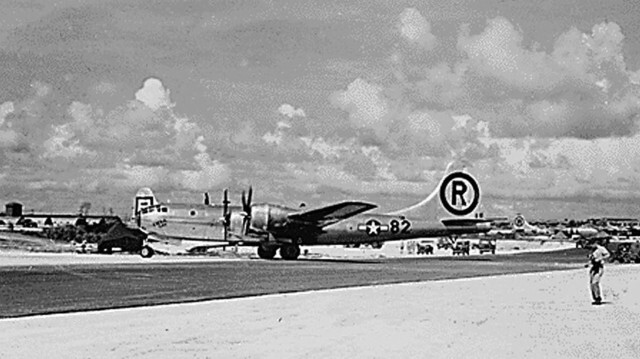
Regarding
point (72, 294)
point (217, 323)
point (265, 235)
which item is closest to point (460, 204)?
point (265, 235)

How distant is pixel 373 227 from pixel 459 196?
31.5 feet

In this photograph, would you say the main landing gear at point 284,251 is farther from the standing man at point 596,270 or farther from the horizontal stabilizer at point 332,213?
the standing man at point 596,270

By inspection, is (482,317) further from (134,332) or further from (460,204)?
(460,204)

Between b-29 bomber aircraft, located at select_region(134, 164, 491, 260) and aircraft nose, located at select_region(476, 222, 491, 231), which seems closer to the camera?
b-29 bomber aircraft, located at select_region(134, 164, 491, 260)

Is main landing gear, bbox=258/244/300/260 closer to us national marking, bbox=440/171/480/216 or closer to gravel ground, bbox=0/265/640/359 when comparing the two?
us national marking, bbox=440/171/480/216

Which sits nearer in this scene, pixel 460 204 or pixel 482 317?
pixel 482 317

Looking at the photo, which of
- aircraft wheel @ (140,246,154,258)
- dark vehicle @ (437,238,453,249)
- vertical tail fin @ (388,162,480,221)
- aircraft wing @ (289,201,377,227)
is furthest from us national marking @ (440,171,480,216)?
dark vehicle @ (437,238,453,249)

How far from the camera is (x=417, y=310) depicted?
19172 mm

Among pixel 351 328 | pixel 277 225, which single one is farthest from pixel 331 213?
pixel 351 328

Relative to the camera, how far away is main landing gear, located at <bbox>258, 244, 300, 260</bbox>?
162ft

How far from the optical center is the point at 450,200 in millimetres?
56906

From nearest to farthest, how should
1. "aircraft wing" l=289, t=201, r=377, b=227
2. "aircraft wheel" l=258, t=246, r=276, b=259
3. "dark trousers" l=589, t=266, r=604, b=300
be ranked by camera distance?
"dark trousers" l=589, t=266, r=604, b=300 → "aircraft wing" l=289, t=201, r=377, b=227 → "aircraft wheel" l=258, t=246, r=276, b=259

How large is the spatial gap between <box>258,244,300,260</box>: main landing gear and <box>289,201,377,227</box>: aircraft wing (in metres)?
2.13

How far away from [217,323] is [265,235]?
31.7 m
